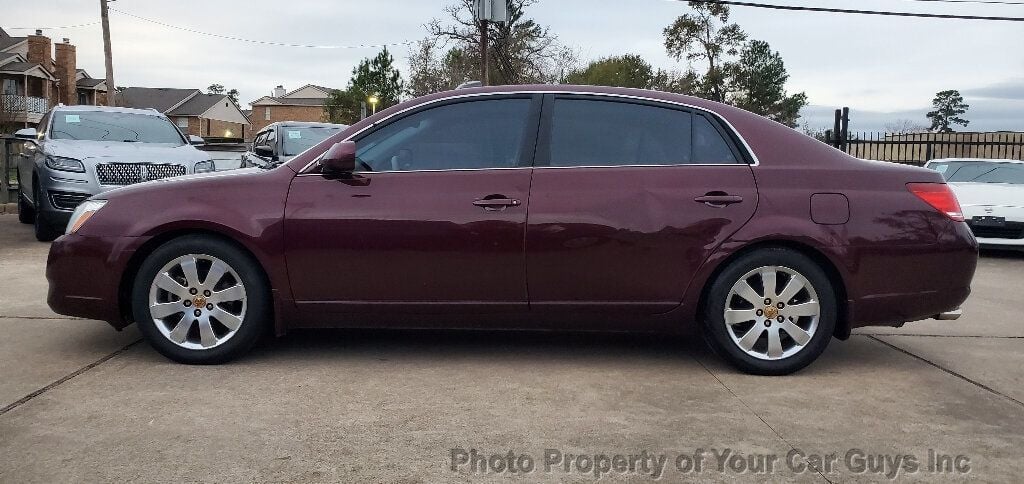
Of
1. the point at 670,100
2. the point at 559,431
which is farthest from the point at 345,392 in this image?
the point at 670,100

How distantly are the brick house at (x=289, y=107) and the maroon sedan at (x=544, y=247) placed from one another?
94522mm

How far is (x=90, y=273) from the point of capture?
4.70 meters

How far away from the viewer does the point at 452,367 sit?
4.75 metres

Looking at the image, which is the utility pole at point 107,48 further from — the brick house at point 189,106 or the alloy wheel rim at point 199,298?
the brick house at point 189,106

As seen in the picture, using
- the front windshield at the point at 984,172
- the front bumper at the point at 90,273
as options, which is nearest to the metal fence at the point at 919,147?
the front windshield at the point at 984,172

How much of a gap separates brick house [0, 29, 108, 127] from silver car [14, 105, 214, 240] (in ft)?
127

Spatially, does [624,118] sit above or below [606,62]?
below

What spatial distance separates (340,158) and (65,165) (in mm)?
6913

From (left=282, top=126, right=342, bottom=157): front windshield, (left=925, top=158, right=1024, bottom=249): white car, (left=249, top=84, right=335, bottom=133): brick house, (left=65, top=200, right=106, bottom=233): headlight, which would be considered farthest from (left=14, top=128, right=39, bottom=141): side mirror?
(left=249, top=84, right=335, bottom=133): brick house

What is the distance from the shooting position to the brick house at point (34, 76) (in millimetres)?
50344

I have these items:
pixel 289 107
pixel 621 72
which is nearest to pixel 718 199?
pixel 621 72

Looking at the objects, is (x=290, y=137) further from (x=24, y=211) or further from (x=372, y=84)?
(x=372, y=84)

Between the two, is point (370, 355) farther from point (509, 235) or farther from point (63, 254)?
point (63, 254)

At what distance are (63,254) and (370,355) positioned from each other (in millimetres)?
1767
